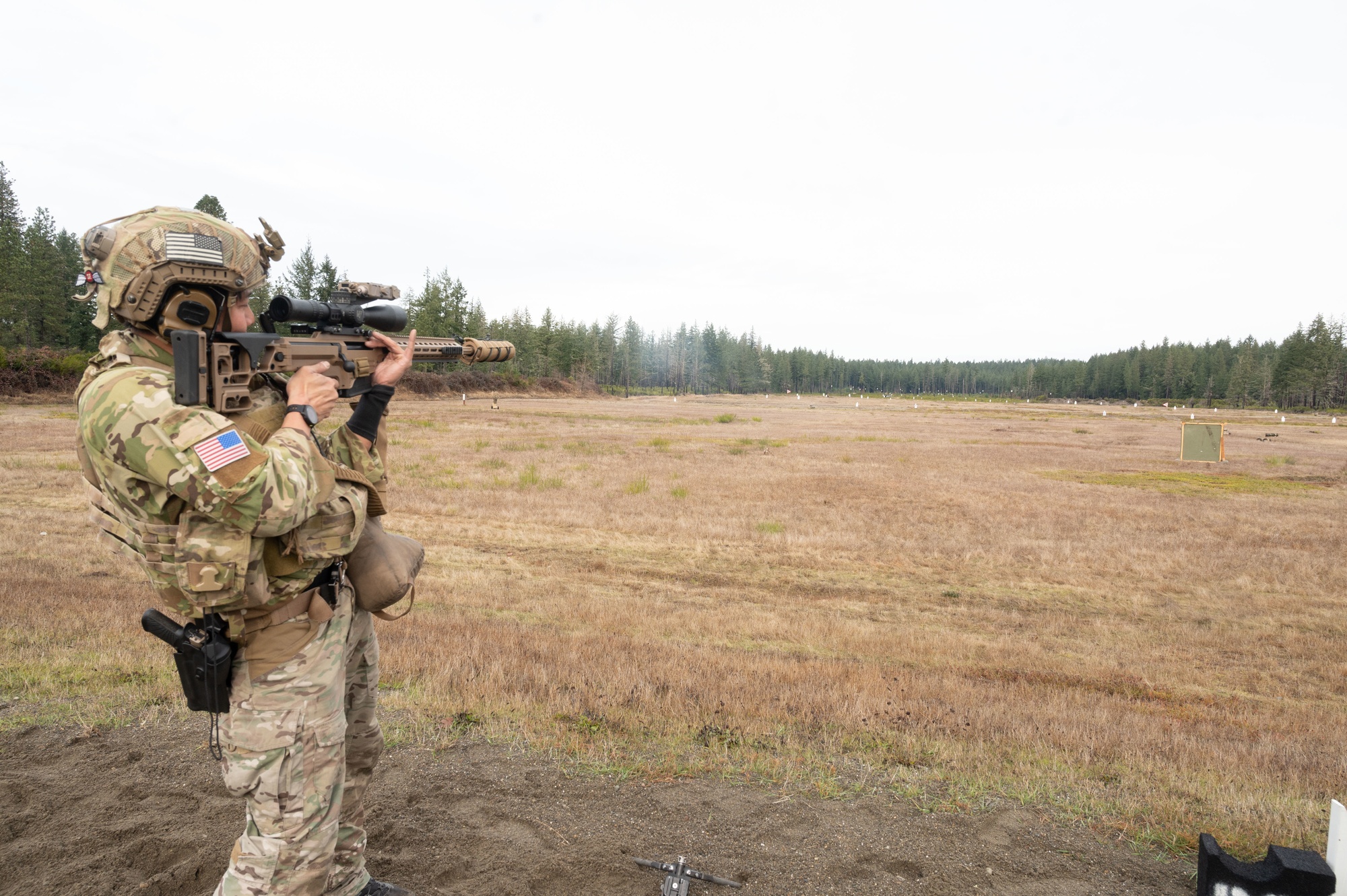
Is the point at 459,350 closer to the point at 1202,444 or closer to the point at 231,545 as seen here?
the point at 231,545

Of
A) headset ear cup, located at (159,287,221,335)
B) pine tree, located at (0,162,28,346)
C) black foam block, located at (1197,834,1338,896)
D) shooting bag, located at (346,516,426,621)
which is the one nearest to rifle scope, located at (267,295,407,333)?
headset ear cup, located at (159,287,221,335)

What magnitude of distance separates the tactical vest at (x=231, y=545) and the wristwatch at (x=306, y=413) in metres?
0.17

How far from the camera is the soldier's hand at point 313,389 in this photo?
290cm

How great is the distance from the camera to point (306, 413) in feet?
9.32

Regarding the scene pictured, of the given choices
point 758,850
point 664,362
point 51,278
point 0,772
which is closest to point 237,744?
point 758,850

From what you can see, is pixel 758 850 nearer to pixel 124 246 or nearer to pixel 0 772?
pixel 124 246

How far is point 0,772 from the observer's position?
14.6 ft

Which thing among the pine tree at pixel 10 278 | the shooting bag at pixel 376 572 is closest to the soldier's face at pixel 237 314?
the shooting bag at pixel 376 572

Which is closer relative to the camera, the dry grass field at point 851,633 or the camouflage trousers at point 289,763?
the camouflage trousers at point 289,763

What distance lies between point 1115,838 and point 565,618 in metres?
6.80

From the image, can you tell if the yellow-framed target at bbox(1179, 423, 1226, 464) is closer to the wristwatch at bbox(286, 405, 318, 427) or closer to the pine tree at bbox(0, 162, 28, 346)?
the wristwatch at bbox(286, 405, 318, 427)

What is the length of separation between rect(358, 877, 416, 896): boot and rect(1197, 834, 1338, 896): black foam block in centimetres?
387

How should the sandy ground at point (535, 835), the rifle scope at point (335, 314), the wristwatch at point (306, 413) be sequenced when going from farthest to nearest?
the sandy ground at point (535, 835), the rifle scope at point (335, 314), the wristwatch at point (306, 413)

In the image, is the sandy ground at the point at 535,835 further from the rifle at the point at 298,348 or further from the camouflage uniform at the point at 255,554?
the rifle at the point at 298,348
